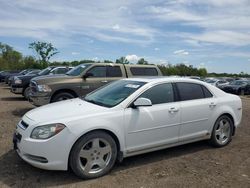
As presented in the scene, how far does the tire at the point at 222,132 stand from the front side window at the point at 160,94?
1322 millimetres

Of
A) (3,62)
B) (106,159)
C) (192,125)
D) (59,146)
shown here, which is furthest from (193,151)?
(3,62)

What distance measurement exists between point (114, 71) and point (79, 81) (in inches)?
57.6

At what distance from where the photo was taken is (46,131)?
4.40 meters

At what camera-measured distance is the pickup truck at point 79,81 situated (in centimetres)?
959

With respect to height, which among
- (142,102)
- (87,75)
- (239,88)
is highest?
(87,75)

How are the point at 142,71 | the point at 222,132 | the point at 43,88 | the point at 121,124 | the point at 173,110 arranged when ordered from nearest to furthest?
the point at 121,124
the point at 173,110
the point at 222,132
the point at 43,88
the point at 142,71

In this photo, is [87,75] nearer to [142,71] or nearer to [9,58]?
[142,71]

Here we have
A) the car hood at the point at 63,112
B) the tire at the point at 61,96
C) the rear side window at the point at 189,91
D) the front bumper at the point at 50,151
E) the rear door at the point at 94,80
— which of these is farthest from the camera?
the rear door at the point at 94,80

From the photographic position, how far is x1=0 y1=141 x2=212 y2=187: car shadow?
439 cm

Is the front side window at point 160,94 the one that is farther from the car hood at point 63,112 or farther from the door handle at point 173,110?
the car hood at point 63,112

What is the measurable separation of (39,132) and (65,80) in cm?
561

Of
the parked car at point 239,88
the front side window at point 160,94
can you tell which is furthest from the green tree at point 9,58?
the front side window at point 160,94

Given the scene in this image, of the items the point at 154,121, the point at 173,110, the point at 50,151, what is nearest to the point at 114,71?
the point at 173,110

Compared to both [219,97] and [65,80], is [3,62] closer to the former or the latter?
[65,80]
